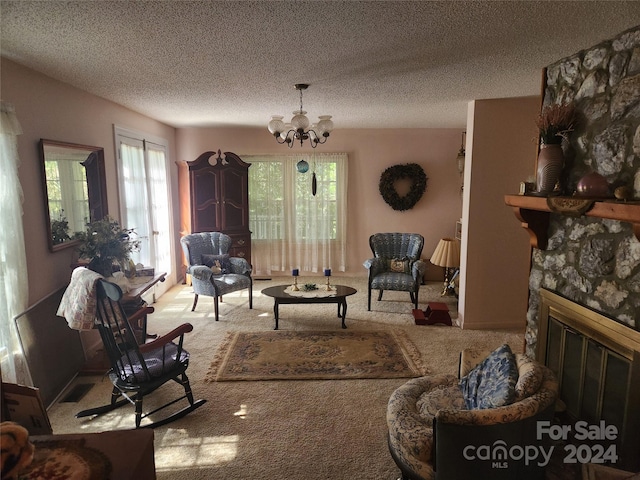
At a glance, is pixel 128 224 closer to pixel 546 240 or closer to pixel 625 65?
pixel 546 240

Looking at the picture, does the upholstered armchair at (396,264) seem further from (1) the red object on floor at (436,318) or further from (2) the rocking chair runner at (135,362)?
(2) the rocking chair runner at (135,362)

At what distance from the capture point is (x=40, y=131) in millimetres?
2951

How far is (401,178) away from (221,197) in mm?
2789

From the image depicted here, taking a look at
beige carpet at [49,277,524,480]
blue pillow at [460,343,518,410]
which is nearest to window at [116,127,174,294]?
beige carpet at [49,277,524,480]

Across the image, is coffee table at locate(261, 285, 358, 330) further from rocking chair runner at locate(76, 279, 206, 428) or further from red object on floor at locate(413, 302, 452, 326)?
rocking chair runner at locate(76, 279, 206, 428)

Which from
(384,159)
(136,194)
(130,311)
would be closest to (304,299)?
(130,311)

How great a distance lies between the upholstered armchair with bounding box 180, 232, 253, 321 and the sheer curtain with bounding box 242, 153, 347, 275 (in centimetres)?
120

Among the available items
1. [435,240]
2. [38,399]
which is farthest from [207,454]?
[435,240]

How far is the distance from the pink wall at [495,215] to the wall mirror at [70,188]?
362 cm

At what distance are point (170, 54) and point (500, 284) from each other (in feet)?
12.3

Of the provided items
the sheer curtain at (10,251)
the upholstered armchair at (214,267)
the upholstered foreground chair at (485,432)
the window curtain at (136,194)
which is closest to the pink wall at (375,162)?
the window curtain at (136,194)

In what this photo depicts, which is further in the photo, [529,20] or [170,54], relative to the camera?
[170,54]

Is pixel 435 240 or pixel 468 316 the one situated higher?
pixel 435 240

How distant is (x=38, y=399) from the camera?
2.08 m
